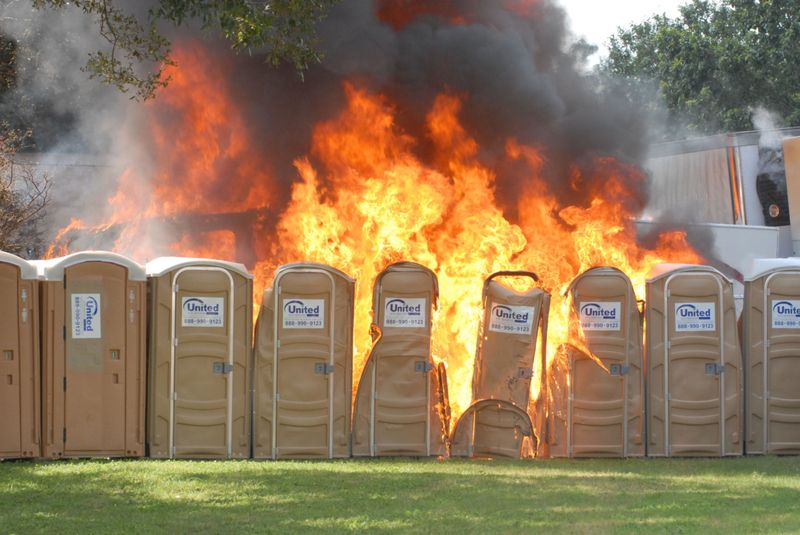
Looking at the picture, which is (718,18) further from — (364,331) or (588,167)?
(364,331)

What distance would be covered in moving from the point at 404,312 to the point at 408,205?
2333 millimetres

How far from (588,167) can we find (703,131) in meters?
17.8

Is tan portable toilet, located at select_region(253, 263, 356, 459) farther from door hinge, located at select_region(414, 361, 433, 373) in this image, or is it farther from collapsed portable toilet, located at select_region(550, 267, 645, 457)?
collapsed portable toilet, located at select_region(550, 267, 645, 457)

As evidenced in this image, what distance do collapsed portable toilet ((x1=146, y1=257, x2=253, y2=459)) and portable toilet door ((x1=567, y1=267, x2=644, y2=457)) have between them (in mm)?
3912

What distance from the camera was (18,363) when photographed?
812 cm

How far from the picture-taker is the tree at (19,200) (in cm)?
1470

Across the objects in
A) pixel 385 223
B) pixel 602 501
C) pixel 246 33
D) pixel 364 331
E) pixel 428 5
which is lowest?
pixel 602 501

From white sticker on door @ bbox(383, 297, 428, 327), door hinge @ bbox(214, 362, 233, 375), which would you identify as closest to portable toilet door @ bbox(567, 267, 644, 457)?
white sticker on door @ bbox(383, 297, 428, 327)

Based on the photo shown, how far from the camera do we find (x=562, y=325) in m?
9.24

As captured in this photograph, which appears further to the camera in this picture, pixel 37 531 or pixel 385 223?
pixel 385 223

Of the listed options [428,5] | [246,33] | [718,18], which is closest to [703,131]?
[718,18]

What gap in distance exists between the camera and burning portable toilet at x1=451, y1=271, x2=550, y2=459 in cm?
863

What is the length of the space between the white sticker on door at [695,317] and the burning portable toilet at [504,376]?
166 cm

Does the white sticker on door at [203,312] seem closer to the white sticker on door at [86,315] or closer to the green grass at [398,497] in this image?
the white sticker on door at [86,315]
